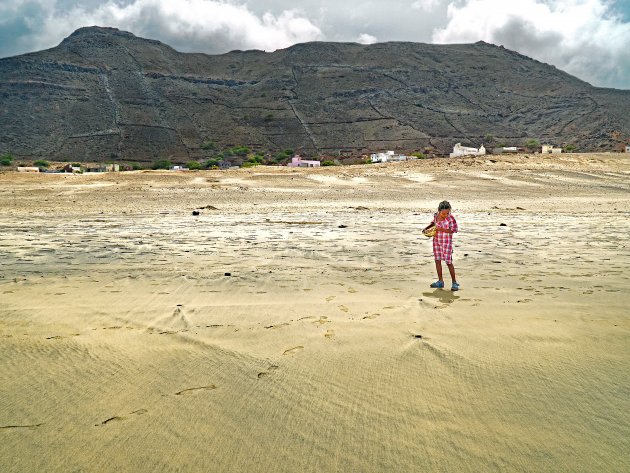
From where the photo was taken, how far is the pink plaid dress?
6309 mm

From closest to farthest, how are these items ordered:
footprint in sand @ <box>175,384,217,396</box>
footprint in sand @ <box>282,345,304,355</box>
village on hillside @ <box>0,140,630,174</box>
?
footprint in sand @ <box>175,384,217,396</box>
footprint in sand @ <box>282,345,304,355</box>
village on hillside @ <box>0,140,630,174</box>

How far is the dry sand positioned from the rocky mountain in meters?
64.8

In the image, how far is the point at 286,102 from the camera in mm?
101750

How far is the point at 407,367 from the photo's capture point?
3.45 meters

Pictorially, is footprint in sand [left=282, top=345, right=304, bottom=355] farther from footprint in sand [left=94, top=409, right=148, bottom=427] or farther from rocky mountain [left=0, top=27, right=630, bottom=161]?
rocky mountain [left=0, top=27, right=630, bottom=161]

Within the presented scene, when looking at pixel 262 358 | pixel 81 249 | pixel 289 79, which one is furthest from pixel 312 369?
pixel 289 79

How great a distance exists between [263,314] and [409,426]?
246 cm

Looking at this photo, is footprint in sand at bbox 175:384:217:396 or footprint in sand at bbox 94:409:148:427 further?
footprint in sand at bbox 175:384:217:396

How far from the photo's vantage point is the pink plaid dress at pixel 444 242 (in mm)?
6309

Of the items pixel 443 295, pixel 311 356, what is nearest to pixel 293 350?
pixel 311 356

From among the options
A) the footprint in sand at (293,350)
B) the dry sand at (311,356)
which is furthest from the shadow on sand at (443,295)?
the footprint in sand at (293,350)

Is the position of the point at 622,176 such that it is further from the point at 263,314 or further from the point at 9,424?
the point at 9,424

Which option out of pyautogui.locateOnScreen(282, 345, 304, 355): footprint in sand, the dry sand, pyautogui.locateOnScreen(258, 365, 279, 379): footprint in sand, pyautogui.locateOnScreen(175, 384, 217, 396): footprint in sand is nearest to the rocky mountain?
the dry sand

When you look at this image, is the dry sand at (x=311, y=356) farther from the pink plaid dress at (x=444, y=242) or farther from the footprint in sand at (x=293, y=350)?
the pink plaid dress at (x=444, y=242)
